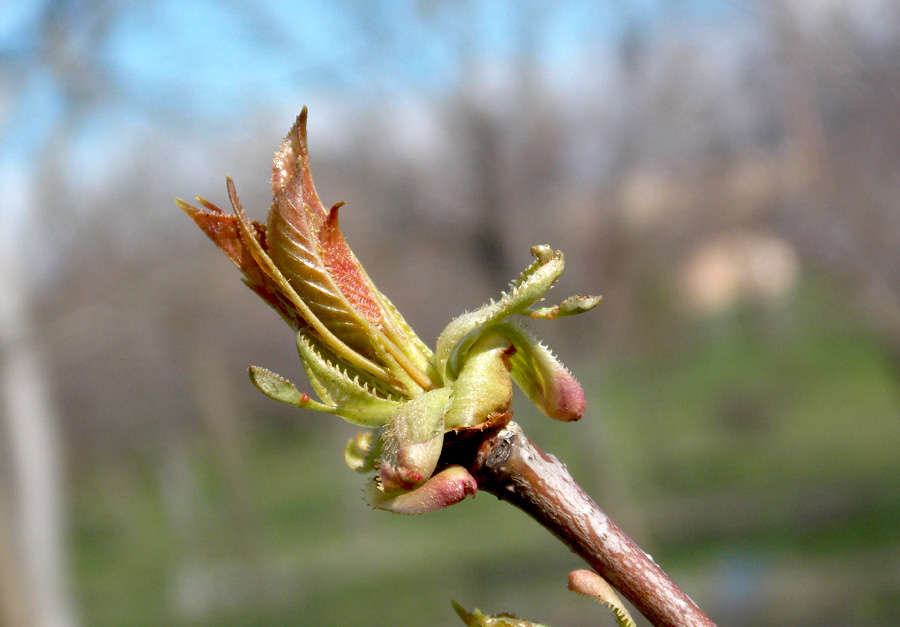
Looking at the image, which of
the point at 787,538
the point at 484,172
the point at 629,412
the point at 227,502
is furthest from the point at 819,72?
the point at 629,412

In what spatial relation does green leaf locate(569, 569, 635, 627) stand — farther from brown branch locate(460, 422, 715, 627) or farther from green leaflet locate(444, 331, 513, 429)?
green leaflet locate(444, 331, 513, 429)

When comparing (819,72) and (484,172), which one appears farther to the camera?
(484,172)

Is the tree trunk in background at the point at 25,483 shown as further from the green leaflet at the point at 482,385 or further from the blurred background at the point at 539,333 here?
the green leaflet at the point at 482,385

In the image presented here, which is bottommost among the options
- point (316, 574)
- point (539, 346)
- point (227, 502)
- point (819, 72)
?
point (539, 346)

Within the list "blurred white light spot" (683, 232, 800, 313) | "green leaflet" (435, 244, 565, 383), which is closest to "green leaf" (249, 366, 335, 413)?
"green leaflet" (435, 244, 565, 383)

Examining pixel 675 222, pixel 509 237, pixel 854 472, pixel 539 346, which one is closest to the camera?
pixel 539 346

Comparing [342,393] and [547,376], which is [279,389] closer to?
[342,393]

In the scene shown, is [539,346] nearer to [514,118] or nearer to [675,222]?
[514,118]
